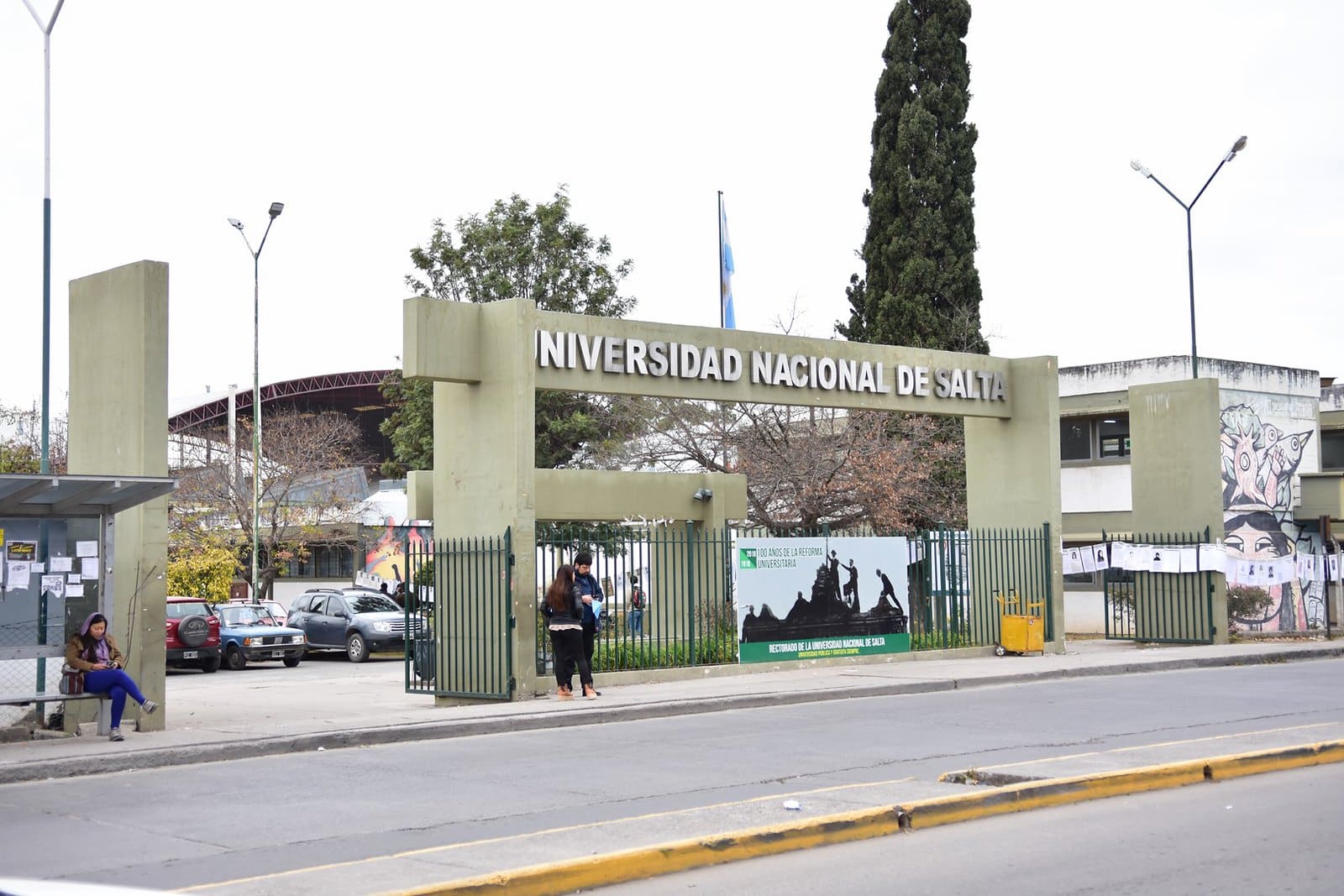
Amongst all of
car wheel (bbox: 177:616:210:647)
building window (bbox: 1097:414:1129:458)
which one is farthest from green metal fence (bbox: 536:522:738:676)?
building window (bbox: 1097:414:1129:458)

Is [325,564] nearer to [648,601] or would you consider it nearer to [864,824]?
[648,601]

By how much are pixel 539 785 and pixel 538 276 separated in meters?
29.6

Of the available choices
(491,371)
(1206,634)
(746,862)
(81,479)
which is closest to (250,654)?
(491,371)

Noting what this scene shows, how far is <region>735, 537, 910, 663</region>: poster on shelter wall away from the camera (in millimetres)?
20406

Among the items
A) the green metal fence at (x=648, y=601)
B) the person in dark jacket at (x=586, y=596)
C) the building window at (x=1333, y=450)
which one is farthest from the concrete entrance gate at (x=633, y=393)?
the building window at (x=1333, y=450)

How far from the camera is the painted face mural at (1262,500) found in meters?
34.6

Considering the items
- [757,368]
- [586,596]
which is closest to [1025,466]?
[757,368]

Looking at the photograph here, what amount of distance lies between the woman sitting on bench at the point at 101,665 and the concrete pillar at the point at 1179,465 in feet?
63.7

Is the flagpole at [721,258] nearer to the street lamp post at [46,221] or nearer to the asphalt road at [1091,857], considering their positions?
the street lamp post at [46,221]

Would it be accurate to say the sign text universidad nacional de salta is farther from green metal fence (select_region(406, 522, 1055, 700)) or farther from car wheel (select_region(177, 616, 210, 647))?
car wheel (select_region(177, 616, 210, 647))

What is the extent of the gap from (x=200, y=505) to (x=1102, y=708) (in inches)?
1423

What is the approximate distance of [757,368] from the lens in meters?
20.4

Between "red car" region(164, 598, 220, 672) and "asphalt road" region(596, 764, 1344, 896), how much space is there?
22.3 metres

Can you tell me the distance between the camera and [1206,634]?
84.7 feet
